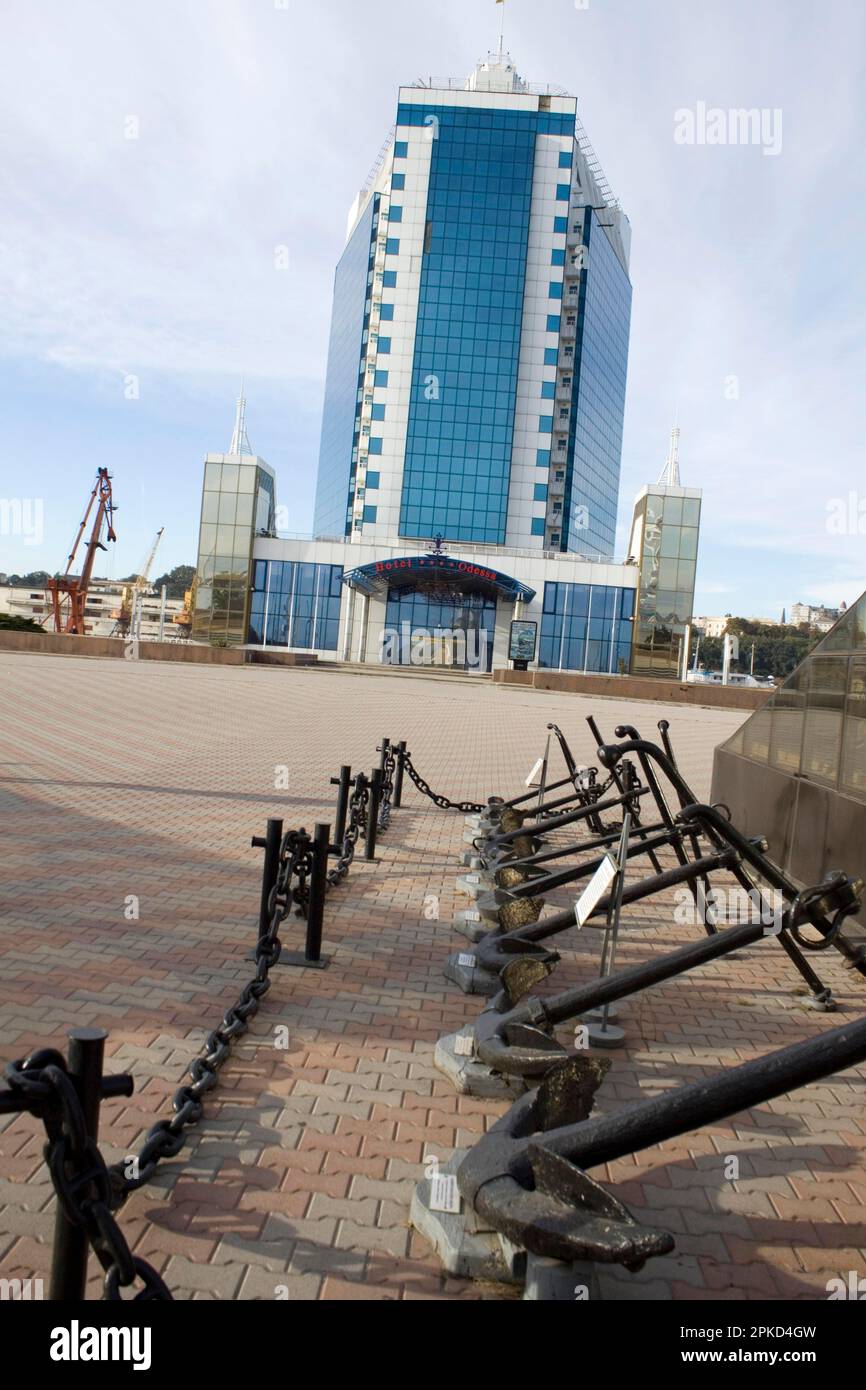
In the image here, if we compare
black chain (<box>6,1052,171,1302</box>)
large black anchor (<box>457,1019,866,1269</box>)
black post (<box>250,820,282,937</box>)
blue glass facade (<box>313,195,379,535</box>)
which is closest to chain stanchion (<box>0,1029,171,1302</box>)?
black chain (<box>6,1052,171,1302</box>)

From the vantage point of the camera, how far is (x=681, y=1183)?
342 centimetres

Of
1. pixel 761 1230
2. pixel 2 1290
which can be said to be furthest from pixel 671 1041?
pixel 2 1290

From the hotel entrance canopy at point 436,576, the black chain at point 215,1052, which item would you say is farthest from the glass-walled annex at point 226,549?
the black chain at point 215,1052

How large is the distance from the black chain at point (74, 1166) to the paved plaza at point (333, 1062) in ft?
2.46

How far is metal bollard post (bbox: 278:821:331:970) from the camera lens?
18.1 ft

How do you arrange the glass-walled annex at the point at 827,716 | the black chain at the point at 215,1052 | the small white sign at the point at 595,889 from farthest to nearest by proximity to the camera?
1. the glass-walled annex at the point at 827,716
2. the small white sign at the point at 595,889
3. the black chain at the point at 215,1052

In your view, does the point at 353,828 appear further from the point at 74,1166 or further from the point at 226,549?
the point at 226,549

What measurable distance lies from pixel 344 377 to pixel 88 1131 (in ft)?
277

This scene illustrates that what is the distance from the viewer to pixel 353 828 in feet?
26.0

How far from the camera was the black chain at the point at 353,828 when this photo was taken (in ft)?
23.8

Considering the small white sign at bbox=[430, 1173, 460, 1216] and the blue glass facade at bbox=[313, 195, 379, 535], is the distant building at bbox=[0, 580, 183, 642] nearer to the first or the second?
the blue glass facade at bbox=[313, 195, 379, 535]

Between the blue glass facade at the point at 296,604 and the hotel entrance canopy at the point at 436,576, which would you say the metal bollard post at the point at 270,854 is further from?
the blue glass facade at the point at 296,604

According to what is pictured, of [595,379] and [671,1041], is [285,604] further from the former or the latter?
[671,1041]

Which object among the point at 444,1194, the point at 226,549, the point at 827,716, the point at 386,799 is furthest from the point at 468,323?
the point at 444,1194
